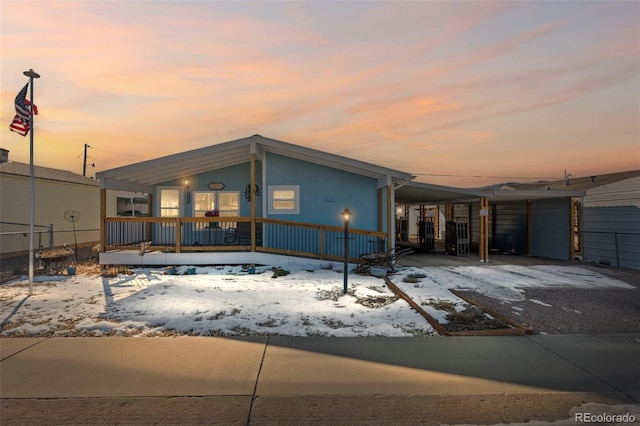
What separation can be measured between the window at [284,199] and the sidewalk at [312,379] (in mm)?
6946

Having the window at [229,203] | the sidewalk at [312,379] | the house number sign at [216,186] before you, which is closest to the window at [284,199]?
the window at [229,203]

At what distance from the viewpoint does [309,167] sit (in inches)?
425

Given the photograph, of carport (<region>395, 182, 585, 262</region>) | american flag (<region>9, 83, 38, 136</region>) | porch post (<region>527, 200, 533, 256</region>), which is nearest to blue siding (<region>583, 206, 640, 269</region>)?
carport (<region>395, 182, 585, 262</region>)

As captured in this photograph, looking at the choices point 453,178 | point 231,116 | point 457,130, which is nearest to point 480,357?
point 231,116

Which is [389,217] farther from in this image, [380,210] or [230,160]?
[230,160]

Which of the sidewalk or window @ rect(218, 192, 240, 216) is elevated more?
window @ rect(218, 192, 240, 216)

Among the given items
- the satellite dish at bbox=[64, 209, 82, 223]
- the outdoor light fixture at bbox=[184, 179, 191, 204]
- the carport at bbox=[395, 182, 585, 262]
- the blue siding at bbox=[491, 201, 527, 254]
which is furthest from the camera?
the satellite dish at bbox=[64, 209, 82, 223]

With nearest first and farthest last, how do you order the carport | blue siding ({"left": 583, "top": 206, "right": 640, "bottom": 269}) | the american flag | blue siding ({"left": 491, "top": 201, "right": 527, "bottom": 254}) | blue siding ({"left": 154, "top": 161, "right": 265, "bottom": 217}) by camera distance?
the american flag
blue siding ({"left": 583, "top": 206, "right": 640, "bottom": 269})
the carport
blue siding ({"left": 154, "top": 161, "right": 265, "bottom": 217})
blue siding ({"left": 491, "top": 201, "right": 527, "bottom": 254})

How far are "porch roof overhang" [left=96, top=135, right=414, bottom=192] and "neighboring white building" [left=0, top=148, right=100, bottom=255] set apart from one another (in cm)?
461

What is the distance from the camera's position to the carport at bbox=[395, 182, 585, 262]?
1181cm

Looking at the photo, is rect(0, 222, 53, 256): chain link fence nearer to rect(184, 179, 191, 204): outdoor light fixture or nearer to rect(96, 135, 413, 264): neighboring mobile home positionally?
rect(96, 135, 413, 264): neighboring mobile home

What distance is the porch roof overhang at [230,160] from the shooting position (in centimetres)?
974

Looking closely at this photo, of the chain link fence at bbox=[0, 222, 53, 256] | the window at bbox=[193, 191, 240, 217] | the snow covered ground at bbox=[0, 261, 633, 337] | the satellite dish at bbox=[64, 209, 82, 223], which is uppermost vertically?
the window at bbox=[193, 191, 240, 217]

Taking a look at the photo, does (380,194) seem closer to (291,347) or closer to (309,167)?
(309,167)
